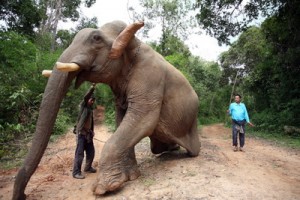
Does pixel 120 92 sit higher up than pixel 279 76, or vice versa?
pixel 279 76

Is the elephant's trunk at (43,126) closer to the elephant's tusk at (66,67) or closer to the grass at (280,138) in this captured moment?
the elephant's tusk at (66,67)

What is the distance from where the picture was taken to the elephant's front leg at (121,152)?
4574 mm

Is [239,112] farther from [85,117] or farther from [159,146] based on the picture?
[85,117]

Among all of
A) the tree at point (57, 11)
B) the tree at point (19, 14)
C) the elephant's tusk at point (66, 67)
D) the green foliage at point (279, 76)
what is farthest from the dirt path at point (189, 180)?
the tree at point (57, 11)

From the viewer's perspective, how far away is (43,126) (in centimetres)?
432

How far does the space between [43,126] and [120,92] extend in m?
1.54

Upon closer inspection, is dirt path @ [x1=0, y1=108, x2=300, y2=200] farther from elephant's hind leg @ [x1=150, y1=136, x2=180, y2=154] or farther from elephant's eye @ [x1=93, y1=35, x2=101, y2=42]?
elephant's eye @ [x1=93, y1=35, x2=101, y2=42]

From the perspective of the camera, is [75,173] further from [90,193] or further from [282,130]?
[282,130]

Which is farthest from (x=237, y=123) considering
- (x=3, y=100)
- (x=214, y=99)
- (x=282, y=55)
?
(x=214, y=99)

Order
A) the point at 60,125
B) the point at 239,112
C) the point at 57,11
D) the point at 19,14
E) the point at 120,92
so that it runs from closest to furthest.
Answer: the point at 120,92 → the point at 239,112 → the point at 60,125 → the point at 19,14 → the point at 57,11

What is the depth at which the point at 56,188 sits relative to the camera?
525 cm

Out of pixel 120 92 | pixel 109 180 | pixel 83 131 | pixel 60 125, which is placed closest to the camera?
pixel 109 180

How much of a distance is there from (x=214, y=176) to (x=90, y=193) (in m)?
2.00

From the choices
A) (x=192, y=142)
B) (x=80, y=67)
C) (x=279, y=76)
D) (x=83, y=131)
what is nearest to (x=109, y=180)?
(x=83, y=131)
